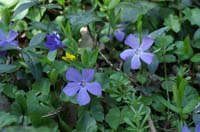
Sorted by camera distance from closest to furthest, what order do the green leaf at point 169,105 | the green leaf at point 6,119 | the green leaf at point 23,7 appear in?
the green leaf at point 6,119, the green leaf at point 169,105, the green leaf at point 23,7

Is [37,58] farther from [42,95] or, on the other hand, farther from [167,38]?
[167,38]

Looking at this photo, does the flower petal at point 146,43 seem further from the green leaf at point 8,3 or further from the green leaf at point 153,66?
the green leaf at point 8,3

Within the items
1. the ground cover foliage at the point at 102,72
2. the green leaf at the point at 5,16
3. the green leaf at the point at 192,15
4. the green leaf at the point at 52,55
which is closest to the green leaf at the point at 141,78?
the ground cover foliage at the point at 102,72

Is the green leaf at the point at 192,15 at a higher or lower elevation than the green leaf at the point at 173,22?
higher

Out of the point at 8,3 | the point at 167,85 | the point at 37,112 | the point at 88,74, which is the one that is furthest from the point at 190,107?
the point at 8,3

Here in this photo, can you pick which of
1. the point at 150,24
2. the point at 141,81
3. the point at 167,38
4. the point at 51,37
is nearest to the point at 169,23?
the point at 150,24

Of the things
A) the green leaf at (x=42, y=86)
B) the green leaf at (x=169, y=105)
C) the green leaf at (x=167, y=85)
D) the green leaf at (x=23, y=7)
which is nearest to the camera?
the green leaf at (x=169, y=105)

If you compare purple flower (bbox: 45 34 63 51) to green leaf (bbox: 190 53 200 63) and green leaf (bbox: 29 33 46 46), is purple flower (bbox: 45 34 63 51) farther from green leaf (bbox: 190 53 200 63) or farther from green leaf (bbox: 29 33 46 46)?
green leaf (bbox: 190 53 200 63)
